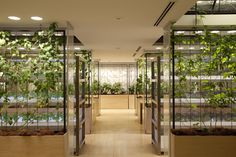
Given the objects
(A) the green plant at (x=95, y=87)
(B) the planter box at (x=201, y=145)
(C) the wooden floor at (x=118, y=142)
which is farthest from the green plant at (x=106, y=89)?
(B) the planter box at (x=201, y=145)

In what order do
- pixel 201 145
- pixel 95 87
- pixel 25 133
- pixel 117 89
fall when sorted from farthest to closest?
pixel 117 89 < pixel 95 87 < pixel 25 133 < pixel 201 145

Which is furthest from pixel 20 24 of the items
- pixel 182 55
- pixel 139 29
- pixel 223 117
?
pixel 223 117

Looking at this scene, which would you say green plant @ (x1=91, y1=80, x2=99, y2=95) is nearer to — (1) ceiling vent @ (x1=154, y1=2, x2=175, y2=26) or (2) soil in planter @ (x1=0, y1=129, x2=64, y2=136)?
(2) soil in planter @ (x1=0, y1=129, x2=64, y2=136)

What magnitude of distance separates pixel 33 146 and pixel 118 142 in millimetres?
3226

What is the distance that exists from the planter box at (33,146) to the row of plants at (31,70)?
50 centimetres

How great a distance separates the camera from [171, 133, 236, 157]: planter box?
4.45m

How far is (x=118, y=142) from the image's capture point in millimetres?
7422

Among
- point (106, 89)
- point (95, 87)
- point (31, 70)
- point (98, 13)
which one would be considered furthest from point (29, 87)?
point (106, 89)

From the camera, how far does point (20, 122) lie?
510 cm

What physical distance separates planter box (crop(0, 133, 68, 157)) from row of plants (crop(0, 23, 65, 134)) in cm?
50

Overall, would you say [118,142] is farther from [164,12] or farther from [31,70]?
[164,12]

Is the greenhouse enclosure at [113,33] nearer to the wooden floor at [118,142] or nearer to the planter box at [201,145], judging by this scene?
the planter box at [201,145]

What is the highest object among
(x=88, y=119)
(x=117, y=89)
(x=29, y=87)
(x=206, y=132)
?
(x=29, y=87)

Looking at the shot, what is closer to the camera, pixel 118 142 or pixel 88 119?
pixel 118 142
